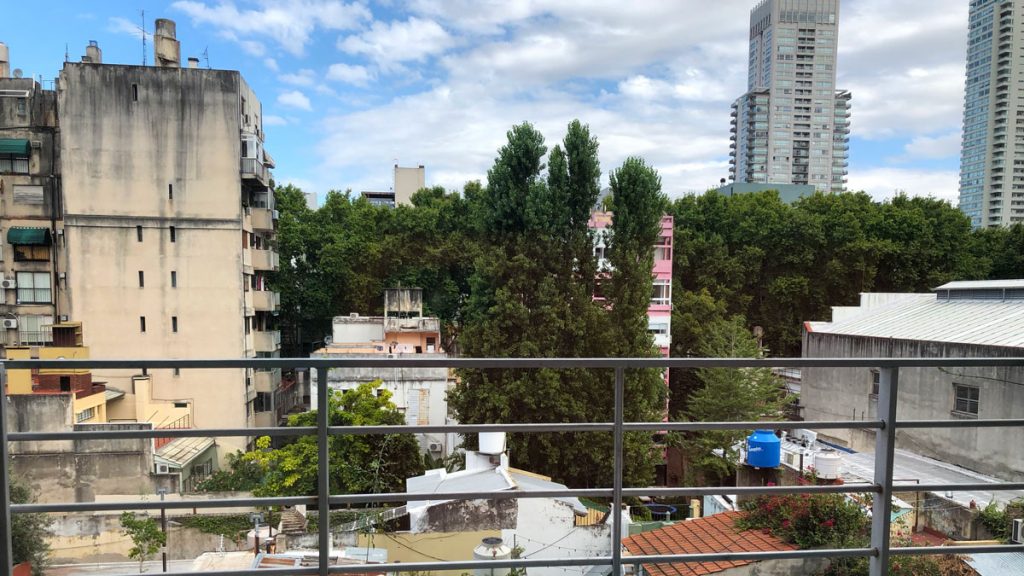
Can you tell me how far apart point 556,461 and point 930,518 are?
706 centimetres

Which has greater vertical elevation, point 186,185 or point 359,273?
point 186,185

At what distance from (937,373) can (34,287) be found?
69.0ft

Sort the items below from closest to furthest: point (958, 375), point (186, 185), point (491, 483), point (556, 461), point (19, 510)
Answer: point (19, 510)
point (491, 483)
point (958, 375)
point (556, 461)
point (186, 185)

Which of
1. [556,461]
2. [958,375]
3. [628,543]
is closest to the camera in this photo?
[628,543]

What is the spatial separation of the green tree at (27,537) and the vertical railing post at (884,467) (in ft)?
8.24

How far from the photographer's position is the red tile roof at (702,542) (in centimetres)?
314

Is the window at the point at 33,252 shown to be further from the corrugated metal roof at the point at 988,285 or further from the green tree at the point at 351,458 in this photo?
the corrugated metal roof at the point at 988,285

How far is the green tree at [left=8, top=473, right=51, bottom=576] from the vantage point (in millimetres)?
2027

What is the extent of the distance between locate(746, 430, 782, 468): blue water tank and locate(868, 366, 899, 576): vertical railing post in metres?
4.71

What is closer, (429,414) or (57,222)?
(429,414)

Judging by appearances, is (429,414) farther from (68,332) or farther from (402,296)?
(68,332)

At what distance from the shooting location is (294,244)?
22375 mm

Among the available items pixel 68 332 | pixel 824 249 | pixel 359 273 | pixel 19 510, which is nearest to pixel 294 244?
pixel 359 273

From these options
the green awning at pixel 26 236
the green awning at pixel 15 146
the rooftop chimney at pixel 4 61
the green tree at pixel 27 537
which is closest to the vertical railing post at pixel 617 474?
the green tree at pixel 27 537
